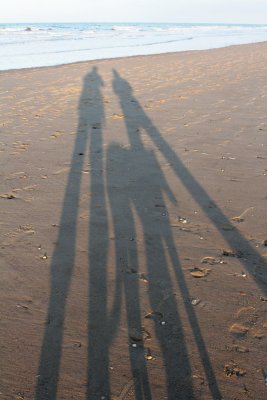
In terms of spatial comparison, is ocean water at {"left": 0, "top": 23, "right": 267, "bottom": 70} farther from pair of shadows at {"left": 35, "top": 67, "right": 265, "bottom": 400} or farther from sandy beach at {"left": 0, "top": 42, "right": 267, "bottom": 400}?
pair of shadows at {"left": 35, "top": 67, "right": 265, "bottom": 400}

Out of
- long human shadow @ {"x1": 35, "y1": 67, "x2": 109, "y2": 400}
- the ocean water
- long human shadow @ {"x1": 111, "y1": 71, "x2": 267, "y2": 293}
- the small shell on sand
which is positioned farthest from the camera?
the ocean water

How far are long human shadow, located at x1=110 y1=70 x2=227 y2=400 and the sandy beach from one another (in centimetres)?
1

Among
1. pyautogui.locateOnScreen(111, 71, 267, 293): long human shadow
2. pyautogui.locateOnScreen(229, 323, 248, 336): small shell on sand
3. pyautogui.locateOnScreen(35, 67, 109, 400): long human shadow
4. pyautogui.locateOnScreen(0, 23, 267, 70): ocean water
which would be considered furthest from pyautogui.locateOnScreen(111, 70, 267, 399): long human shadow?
pyautogui.locateOnScreen(0, 23, 267, 70): ocean water

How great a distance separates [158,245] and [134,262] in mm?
384

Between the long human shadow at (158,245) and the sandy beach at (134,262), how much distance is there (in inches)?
0.5

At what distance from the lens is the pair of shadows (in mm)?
2469

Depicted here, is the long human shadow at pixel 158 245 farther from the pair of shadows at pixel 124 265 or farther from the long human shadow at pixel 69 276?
the long human shadow at pixel 69 276

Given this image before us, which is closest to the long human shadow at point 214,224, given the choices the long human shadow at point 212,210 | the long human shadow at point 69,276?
the long human shadow at point 212,210

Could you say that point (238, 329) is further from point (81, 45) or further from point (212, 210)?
point (81, 45)

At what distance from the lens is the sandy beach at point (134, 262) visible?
2486 millimetres

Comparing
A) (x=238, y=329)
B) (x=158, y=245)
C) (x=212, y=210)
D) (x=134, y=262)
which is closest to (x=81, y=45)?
(x=212, y=210)

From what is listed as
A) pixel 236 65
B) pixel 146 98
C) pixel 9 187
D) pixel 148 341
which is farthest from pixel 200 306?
pixel 236 65

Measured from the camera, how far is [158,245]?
385cm

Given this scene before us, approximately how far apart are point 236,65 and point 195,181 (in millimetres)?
14836
